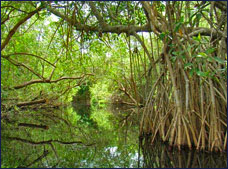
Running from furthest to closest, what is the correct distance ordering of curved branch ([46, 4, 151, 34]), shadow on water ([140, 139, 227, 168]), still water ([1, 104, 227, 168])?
1. curved branch ([46, 4, 151, 34])
2. still water ([1, 104, 227, 168])
3. shadow on water ([140, 139, 227, 168])

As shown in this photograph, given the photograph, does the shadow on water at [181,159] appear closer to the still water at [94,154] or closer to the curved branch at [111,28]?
the still water at [94,154]

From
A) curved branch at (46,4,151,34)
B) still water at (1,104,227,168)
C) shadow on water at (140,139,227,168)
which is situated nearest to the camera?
shadow on water at (140,139,227,168)

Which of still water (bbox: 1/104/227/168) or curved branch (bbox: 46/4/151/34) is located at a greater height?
curved branch (bbox: 46/4/151/34)

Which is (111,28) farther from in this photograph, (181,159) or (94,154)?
(181,159)

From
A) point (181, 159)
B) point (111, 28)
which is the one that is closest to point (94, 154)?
point (181, 159)

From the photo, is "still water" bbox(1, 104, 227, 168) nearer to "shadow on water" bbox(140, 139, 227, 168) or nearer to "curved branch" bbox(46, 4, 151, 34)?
"shadow on water" bbox(140, 139, 227, 168)

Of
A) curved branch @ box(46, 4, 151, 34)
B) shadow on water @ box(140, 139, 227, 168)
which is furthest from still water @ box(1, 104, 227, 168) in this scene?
curved branch @ box(46, 4, 151, 34)

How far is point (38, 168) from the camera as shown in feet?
11.8

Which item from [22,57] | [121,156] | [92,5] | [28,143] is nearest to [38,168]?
[121,156]

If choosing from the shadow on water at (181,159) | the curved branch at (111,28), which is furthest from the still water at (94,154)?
the curved branch at (111,28)

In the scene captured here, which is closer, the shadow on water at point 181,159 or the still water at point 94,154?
the shadow on water at point 181,159

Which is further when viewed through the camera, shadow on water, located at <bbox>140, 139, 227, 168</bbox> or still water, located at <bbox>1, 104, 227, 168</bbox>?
still water, located at <bbox>1, 104, 227, 168</bbox>

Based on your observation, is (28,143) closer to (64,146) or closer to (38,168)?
(64,146)

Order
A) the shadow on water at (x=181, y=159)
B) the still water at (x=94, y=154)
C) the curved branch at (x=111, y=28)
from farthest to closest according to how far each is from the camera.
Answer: the curved branch at (x=111, y=28), the still water at (x=94, y=154), the shadow on water at (x=181, y=159)
